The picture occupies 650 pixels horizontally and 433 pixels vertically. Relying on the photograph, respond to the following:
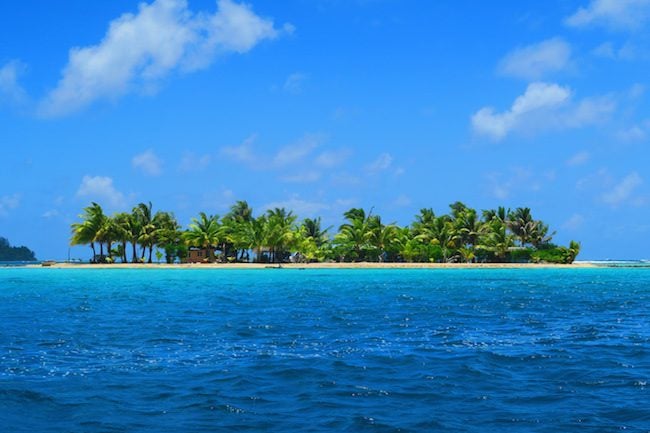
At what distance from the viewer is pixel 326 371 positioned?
14.0 m

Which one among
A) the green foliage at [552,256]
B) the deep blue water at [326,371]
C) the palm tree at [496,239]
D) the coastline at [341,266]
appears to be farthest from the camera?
the green foliage at [552,256]

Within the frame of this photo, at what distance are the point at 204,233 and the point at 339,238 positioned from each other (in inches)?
748

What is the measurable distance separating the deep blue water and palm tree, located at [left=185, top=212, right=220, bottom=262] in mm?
62344

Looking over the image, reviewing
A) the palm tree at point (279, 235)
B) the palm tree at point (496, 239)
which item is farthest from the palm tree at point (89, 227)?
the palm tree at point (496, 239)

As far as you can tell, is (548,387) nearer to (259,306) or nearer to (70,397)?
(70,397)

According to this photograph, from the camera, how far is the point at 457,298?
35.9 metres

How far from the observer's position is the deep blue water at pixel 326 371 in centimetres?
1018

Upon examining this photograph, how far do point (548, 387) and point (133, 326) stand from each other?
50.5 feet

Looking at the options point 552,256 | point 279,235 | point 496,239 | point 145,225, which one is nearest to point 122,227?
point 145,225

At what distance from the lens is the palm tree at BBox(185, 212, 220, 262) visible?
90.7 meters

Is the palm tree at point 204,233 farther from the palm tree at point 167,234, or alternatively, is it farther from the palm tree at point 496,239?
the palm tree at point 496,239

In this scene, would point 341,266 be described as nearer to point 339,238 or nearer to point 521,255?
point 339,238

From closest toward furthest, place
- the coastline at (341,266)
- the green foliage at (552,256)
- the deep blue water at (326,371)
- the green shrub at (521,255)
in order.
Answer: the deep blue water at (326,371) < the coastline at (341,266) < the green foliage at (552,256) < the green shrub at (521,255)

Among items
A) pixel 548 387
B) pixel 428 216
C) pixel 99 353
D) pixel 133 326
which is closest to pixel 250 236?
pixel 428 216
